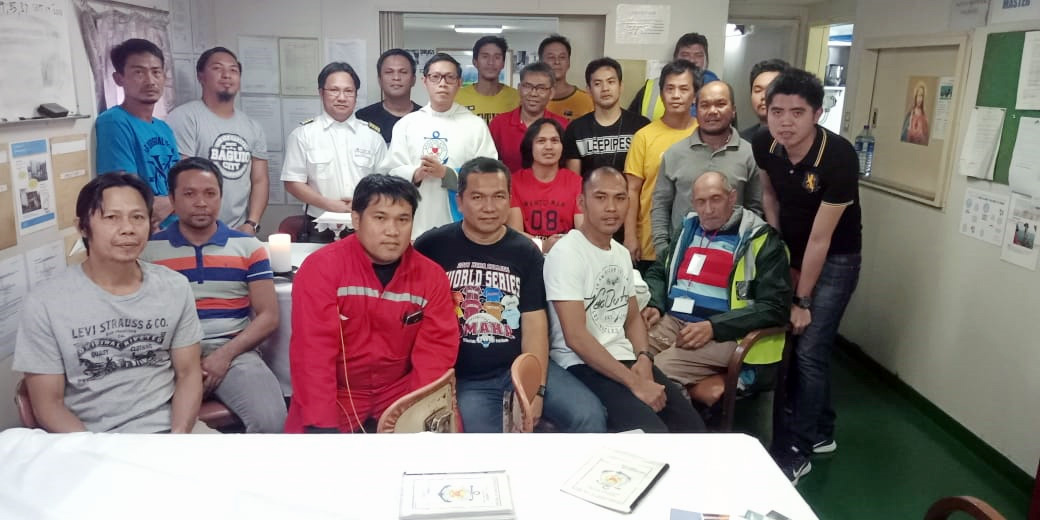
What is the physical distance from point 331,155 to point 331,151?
0.07 ft

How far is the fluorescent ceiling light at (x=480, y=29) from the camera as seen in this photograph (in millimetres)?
8977

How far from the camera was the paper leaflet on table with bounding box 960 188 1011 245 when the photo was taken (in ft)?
9.82

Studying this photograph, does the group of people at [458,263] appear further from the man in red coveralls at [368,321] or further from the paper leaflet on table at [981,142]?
the paper leaflet on table at [981,142]

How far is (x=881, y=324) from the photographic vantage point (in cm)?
393

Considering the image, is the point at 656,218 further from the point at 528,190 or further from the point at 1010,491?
the point at 1010,491

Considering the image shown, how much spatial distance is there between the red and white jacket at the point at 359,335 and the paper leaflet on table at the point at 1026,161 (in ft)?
7.92

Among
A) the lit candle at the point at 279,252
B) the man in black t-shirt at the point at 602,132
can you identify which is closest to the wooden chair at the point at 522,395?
the lit candle at the point at 279,252

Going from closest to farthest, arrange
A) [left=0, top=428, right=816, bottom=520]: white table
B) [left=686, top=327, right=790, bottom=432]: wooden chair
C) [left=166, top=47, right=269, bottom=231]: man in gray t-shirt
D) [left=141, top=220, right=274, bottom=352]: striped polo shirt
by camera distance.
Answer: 1. [left=0, top=428, right=816, bottom=520]: white table
2. [left=141, top=220, right=274, bottom=352]: striped polo shirt
3. [left=686, top=327, right=790, bottom=432]: wooden chair
4. [left=166, top=47, right=269, bottom=231]: man in gray t-shirt

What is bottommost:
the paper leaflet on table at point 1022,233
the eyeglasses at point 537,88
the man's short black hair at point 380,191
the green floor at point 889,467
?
the green floor at point 889,467

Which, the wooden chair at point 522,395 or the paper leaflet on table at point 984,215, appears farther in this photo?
the paper leaflet on table at point 984,215

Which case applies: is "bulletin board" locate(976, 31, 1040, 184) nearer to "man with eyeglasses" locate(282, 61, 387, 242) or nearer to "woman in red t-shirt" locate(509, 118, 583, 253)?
"woman in red t-shirt" locate(509, 118, 583, 253)

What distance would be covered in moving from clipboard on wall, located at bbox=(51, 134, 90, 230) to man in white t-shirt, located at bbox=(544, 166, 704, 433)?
192 cm

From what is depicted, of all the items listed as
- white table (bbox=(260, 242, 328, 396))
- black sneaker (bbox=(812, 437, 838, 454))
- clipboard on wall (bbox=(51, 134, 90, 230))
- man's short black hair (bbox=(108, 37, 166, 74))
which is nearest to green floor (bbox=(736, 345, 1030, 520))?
black sneaker (bbox=(812, 437, 838, 454))

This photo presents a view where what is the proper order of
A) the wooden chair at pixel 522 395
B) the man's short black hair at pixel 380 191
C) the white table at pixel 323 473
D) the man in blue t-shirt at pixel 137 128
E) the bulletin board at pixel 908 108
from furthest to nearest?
the bulletin board at pixel 908 108, the man in blue t-shirt at pixel 137 128, the man's short black hair at pixel 380 191, the wooden chair at pixel 522 395, the white table at pixel 323 473
